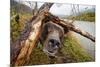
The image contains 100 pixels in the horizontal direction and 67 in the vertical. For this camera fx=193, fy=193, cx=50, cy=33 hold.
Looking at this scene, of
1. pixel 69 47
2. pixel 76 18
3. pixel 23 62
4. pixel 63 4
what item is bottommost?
pixel 23 62

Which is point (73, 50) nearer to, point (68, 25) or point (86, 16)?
point (68, 25)

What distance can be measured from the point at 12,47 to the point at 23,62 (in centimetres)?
19

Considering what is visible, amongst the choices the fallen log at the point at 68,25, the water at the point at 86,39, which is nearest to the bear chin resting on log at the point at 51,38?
the fallen log at the point at 68,25

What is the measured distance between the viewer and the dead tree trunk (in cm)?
187

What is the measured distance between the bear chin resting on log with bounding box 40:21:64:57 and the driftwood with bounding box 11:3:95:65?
5 centimetres

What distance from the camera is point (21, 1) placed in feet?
6.21

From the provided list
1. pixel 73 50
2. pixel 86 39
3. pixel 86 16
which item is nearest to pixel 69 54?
pixel 73 50

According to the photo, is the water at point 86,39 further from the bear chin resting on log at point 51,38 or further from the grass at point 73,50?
the bear chin resting on log at point 51,38

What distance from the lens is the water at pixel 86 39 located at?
83.2 inches

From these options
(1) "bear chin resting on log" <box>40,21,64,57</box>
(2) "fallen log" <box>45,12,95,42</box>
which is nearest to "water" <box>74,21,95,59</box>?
(2) "fallen log" <box>45,12,95,42</box>

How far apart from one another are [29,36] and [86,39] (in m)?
0.65
